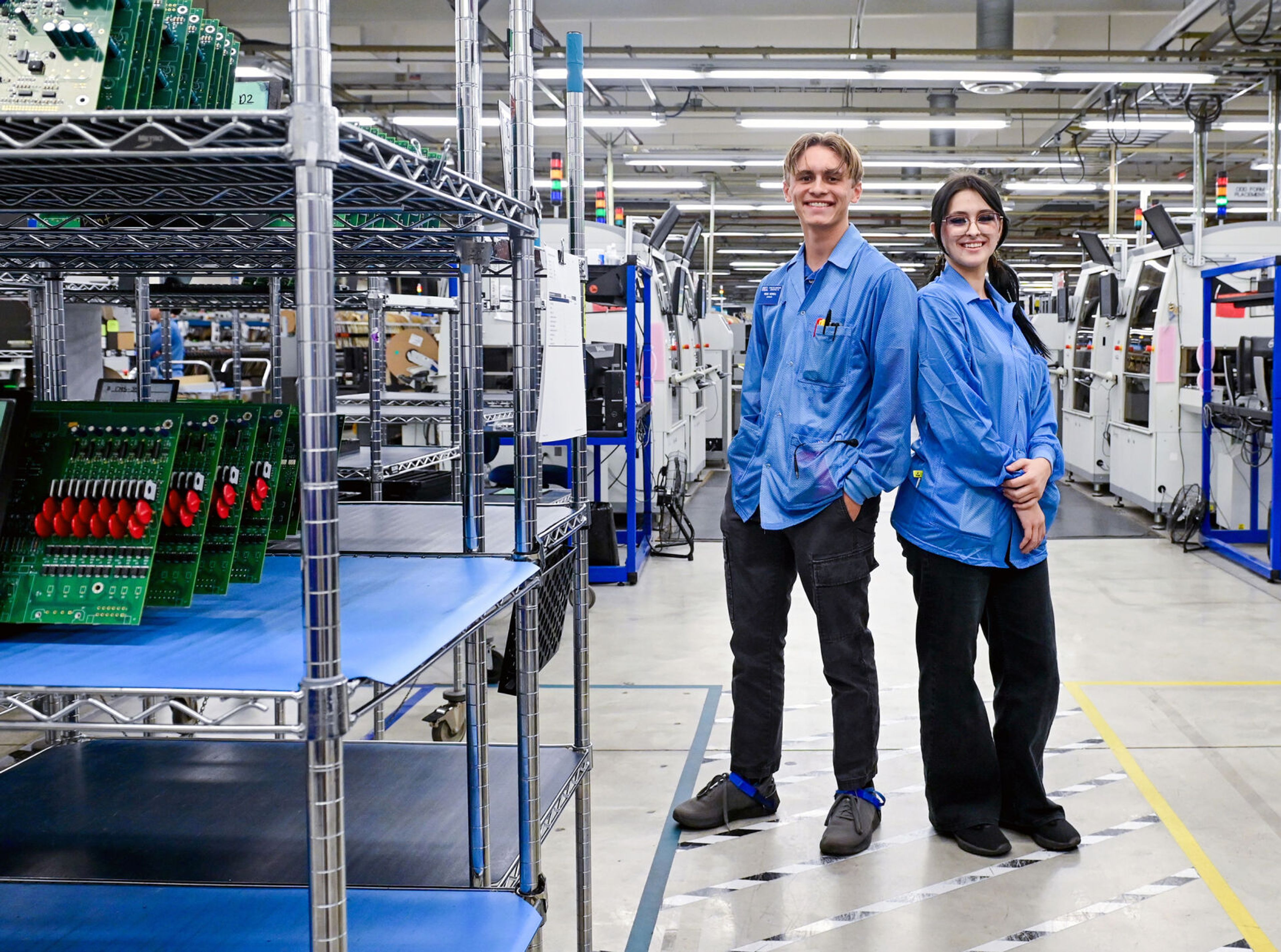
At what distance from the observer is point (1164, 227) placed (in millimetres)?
7957

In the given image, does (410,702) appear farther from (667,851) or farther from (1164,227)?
(1164,227)

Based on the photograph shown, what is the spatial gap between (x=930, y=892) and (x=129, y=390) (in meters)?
3.01

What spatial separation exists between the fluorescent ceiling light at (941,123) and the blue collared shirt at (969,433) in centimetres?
792

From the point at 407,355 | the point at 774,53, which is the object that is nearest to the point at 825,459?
the point at 407,355

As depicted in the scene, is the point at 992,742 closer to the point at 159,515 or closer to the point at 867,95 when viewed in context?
the point at 159,515

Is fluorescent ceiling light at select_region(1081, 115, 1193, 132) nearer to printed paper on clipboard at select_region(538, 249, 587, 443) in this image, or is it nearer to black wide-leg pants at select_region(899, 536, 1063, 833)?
black wide-leg pants at select_region(899, 536, 1063, 833)

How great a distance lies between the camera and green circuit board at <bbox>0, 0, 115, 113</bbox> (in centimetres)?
130

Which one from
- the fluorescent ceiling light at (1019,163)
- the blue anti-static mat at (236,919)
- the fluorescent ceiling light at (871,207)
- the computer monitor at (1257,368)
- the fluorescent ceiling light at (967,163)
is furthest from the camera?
the fluorescent ceiling light at (871,207)

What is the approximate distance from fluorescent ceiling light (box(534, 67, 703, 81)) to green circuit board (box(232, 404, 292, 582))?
683cm

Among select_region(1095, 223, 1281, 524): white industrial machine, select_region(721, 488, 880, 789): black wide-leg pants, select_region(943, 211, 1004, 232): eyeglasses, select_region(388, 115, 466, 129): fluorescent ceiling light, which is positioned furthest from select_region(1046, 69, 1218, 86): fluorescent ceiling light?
select_region(721, 488, 880, 789): black wide-leg pants

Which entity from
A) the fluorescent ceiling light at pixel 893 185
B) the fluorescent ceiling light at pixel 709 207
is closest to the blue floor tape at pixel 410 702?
the fluorescent ceiling light at pixel 893 185

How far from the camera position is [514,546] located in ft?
6.91

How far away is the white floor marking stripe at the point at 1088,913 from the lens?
102 inches

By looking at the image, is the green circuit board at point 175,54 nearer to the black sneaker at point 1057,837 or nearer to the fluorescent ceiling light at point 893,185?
the black sneaker at point 1057,837
